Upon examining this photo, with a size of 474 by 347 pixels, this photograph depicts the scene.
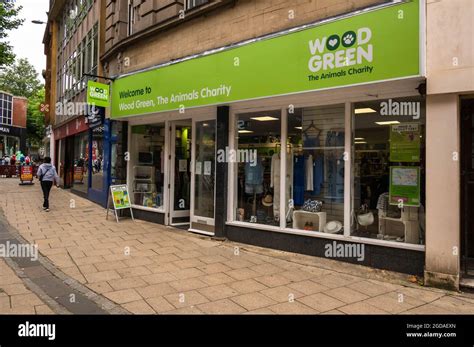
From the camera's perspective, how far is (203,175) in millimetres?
9133

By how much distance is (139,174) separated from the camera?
11.2m

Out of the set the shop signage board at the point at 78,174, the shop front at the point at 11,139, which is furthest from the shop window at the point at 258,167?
the shop front at the point at 11,139

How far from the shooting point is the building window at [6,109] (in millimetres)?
43531

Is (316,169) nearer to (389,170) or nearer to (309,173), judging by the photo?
(309,173)

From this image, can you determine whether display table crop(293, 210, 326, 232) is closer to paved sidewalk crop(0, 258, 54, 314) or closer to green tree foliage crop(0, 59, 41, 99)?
paved sidewalk crop(0, 258, 54, 314)

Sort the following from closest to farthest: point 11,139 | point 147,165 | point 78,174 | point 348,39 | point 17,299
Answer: point 17,299 < point 348,39 < point 147,165 < point 78,174 < point 11,139

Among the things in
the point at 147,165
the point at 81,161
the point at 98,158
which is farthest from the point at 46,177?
the point at 81,161

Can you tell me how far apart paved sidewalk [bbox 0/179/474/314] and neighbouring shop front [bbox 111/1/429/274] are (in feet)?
1.84

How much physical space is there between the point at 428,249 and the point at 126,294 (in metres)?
4.15

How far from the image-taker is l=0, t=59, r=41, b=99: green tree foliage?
60.2 meters

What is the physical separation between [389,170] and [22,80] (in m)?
68.6

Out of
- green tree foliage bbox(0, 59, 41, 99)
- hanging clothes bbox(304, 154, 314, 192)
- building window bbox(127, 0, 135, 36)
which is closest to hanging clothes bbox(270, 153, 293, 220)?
hanging clothes bbox(304, 154, 314, 192)

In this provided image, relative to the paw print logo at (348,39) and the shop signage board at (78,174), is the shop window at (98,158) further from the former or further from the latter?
the paw print logo at (348,39)
